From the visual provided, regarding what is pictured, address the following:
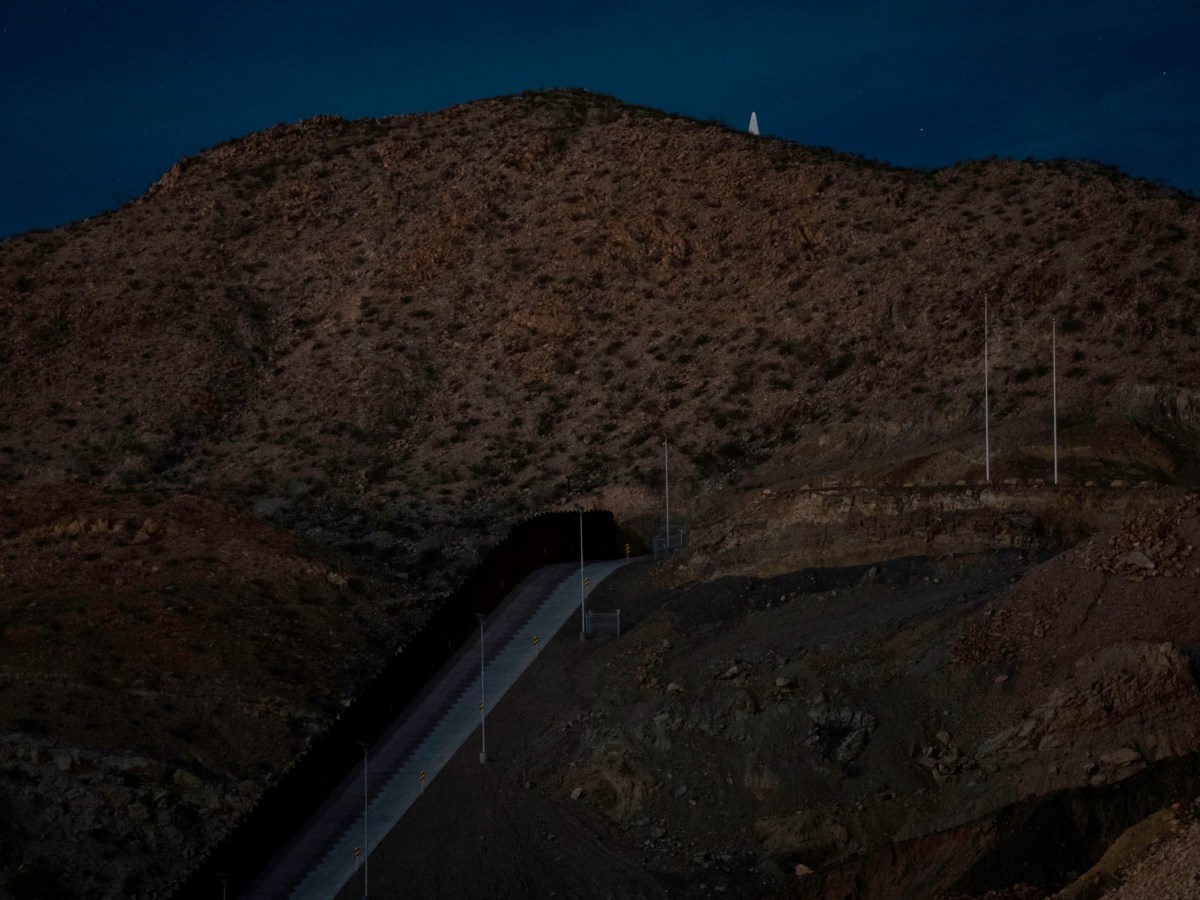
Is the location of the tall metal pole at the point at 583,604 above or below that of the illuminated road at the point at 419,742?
above

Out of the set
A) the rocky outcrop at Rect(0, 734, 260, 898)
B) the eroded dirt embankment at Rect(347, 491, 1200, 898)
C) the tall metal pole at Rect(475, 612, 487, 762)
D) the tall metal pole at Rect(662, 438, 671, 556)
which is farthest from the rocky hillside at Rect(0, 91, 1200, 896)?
the tall metal pole at Rect(475, 612, 487, 762)

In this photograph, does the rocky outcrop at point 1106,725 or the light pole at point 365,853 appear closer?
the rocky outcrop at point 1106,725

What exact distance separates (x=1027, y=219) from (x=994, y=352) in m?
11.2

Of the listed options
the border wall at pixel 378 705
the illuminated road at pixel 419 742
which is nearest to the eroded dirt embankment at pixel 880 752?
the illuminated road at pixel 419 742

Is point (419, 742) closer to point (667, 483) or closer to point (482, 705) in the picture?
point (482, 705)

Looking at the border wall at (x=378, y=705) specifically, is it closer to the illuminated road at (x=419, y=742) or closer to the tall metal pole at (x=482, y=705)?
the illuminated road at (x=419, y=742)

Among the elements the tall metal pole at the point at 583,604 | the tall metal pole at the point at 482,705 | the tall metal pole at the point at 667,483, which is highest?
the tall metal pole at the point at 667,483

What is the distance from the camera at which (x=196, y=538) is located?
1871 inches

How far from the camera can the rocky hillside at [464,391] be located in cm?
3775

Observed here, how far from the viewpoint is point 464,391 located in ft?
218

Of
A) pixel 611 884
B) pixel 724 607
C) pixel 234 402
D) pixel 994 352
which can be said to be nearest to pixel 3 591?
pixel 724 607

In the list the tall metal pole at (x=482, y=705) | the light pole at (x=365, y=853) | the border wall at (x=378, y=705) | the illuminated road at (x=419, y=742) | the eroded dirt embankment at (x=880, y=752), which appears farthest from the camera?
the tall metal pole at (x=482, y=705)

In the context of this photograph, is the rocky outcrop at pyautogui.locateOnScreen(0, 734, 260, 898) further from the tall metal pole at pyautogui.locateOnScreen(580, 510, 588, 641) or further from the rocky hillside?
the tall metal pole at pyautogui.locateOnScreen(580, 510, 588, 641)

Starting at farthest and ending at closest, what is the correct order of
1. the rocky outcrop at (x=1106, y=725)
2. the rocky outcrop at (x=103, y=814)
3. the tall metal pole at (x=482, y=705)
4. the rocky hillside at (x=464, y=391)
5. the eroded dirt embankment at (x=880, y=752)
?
the rocky hillside at (x=464, y=391) → the tall metal pole at (x=482, y=705) → the rocky outcrop at (x=103, y=814) → the rocky outcrop at (x=1106, y=725) → the eroded dirt embankment at (x=880, y=752)
